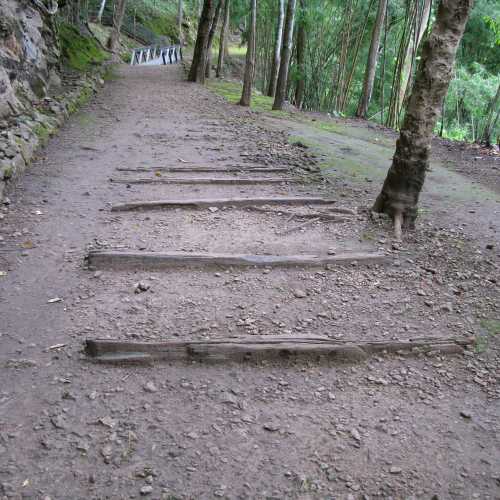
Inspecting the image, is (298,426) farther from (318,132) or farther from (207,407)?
(318,132)

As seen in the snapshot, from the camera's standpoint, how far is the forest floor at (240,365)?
259 cm

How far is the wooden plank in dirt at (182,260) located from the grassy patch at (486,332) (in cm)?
141

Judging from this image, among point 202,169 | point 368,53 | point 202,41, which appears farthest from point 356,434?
point 368,53

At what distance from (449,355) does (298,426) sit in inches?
54.1

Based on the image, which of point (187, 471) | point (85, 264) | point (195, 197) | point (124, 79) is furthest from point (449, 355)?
point (124, 79)

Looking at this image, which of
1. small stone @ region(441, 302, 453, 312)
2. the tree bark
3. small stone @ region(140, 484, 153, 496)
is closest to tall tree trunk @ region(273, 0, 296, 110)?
the tree bark

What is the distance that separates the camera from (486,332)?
3.84m

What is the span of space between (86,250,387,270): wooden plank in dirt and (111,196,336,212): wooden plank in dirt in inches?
47.7

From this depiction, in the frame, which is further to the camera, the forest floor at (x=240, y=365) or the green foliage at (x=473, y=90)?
the green foliage at (x=473, y=90)

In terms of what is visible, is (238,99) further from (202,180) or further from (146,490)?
(146,490)

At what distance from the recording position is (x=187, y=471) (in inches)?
101

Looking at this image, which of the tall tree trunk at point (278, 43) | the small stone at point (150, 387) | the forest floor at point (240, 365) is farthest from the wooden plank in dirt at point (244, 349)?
the tall tree trunk at point (278, 43)

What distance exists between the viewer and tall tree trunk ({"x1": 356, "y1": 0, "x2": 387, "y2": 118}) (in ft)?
46.1

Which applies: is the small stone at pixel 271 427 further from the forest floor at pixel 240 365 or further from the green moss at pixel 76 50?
the green moss at pixel 76 50
